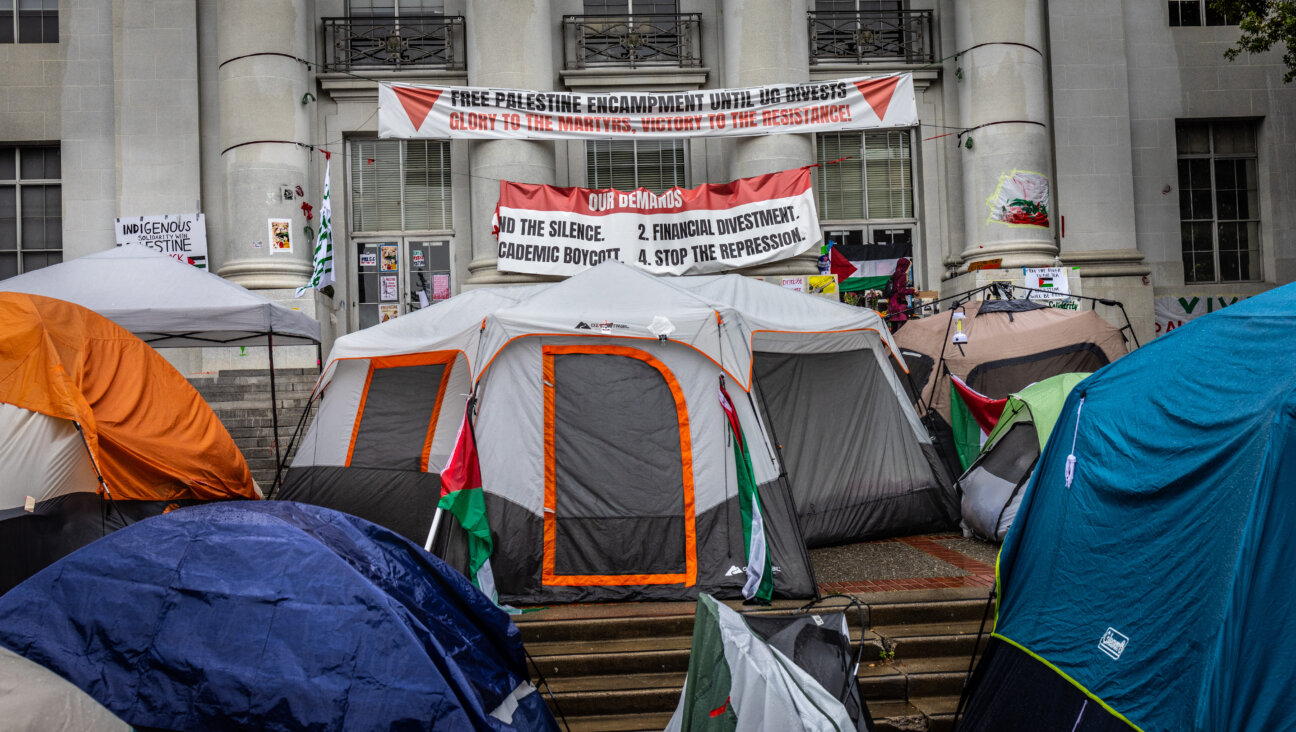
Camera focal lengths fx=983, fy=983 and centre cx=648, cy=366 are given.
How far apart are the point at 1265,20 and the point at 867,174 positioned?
262 inches

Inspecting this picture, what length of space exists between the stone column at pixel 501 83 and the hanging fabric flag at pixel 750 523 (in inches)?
304

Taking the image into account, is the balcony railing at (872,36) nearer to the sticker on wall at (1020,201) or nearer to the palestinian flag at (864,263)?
the sticker on wall at (1020,201)

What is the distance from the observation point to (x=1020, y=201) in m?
15.8

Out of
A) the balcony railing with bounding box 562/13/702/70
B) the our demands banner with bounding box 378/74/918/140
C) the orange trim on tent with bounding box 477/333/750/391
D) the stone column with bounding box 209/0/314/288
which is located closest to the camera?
the orange trim on tent with bounding box 477/333/750/391

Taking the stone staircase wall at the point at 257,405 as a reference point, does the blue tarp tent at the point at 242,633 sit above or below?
below

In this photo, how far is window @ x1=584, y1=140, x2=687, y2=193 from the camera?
16.8 metres

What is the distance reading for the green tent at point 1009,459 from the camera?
917cm

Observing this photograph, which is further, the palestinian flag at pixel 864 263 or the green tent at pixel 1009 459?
the palestinian flag at pixel 864 263

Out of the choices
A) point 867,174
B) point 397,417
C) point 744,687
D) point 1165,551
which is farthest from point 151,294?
point 867,174

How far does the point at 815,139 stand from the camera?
16953 mm

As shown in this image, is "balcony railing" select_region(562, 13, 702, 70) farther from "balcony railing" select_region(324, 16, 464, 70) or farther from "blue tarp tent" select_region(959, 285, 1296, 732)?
"blue tarp tent" select_region(959, 285, 1296, 732)

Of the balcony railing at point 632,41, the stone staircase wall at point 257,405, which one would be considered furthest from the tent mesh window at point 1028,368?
the stone staircase wall at point 257,405

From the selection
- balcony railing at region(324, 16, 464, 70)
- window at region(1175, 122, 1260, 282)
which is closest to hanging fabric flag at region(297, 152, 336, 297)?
balcony railing at region(324, 16, 464, 70)

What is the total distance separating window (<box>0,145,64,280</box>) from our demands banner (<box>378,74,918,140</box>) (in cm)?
710
